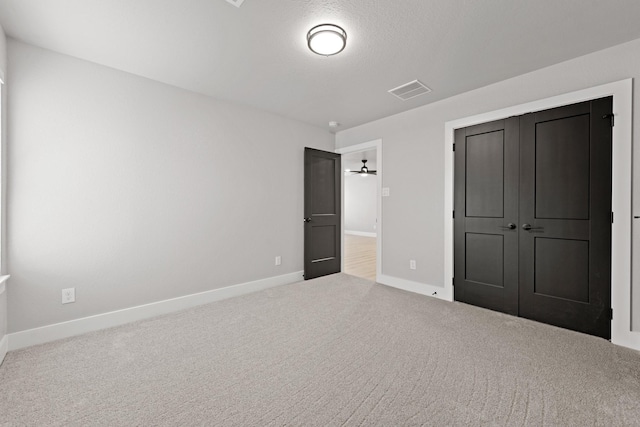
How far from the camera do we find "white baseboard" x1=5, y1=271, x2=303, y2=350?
7.55ft

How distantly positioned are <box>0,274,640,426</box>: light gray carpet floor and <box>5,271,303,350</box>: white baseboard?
0.13 m

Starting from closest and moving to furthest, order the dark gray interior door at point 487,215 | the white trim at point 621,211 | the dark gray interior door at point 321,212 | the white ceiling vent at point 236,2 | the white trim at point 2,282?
the white ceiling vent at point 236,2 → the white trim at point 2,282 → the white trim at point 621,211 → the dark gray interior door at point 487,215 → the dark gray interior door at point 321,212

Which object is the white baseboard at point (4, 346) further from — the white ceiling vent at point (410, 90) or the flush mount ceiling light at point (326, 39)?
the white ceiling vent at point (410, 90)

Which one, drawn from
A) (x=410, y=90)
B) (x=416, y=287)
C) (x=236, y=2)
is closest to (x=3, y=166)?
(x=236, y=2)

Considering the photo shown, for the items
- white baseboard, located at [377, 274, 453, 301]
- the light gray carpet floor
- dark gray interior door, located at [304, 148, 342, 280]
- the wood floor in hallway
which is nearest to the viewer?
the light gray carpet floor

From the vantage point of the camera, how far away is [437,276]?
3541mm

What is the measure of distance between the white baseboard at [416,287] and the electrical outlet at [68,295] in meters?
3.61


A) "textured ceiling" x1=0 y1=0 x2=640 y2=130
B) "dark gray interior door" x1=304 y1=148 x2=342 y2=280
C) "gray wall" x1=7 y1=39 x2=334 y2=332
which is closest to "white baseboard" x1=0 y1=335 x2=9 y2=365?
"gray wall" x1=7 y1=39 x2=334 y2=332

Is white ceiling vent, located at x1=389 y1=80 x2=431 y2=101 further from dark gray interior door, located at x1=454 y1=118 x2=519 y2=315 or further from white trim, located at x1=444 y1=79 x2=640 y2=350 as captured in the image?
white trim, located at x1=444 y1=79 x2=640 y2=350

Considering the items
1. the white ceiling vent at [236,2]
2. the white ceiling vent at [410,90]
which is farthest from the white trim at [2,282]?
the white ceiling vent at [410,90]

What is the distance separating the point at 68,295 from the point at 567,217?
468 cm

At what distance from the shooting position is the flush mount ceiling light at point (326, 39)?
2080 mm

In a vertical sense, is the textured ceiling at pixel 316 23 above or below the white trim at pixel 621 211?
above

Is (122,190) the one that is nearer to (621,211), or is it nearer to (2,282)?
(2,282)
